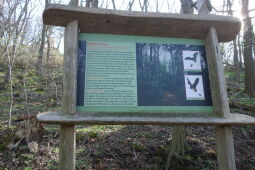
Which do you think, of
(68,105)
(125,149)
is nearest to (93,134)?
(125,149)

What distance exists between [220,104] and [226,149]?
44cm

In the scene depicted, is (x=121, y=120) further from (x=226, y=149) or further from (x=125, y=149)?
(x=125, y=149)

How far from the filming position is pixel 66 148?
1.92m

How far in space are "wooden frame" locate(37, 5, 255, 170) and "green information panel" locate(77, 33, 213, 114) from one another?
72 millimetres

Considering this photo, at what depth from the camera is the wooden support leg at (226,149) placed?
2.07m

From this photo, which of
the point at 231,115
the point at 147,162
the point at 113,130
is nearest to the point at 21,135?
the point at 113,130

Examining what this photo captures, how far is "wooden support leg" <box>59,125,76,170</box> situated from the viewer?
75.4 inches

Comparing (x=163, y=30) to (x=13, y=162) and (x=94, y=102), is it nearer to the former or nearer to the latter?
(x=94, y=102)

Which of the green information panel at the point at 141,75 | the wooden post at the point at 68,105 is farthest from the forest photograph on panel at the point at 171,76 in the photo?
the wooden post at the point at 68,105

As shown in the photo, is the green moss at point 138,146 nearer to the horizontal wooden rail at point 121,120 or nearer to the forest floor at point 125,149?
the forest floor at point 125,149

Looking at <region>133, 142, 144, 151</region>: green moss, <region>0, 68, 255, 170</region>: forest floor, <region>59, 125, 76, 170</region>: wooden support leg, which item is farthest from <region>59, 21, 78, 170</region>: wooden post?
<region>133, 142, 144, 151</region>: green moss

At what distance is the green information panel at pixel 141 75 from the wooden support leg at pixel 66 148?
8.8 inches

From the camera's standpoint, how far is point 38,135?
15.5 ft

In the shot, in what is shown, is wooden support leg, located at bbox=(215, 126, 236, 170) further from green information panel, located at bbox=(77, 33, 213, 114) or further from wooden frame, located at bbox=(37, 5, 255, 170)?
green information panel, located at bbox=(77, 33, 213, 114)
